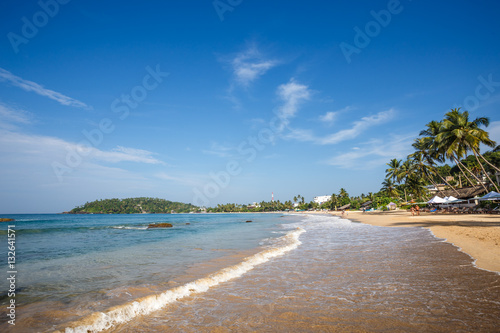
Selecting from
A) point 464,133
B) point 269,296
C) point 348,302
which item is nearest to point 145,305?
point 269,296

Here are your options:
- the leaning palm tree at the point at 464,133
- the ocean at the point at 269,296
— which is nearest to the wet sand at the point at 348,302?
the ocean at the point at 269,296

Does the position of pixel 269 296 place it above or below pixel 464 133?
below

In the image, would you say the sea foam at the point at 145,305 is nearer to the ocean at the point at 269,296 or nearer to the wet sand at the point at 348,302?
the ocean at the point at 269,296

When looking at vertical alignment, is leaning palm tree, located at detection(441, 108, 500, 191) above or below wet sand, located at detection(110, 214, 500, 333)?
above

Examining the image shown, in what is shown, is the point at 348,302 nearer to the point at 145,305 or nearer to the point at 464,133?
the point at 145,305

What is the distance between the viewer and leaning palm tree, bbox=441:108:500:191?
87.6ft

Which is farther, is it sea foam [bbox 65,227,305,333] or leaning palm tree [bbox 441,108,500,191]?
leaning palm tree [bbox 441,108,500,191]

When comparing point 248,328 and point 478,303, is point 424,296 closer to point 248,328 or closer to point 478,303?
point 478,303

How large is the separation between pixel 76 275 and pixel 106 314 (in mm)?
4552

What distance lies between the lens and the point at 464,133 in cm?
2717

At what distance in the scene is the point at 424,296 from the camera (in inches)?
182

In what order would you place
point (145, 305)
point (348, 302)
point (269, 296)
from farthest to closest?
1. point (269, 296)
2. point (145, 305)
3. point (348, 302)

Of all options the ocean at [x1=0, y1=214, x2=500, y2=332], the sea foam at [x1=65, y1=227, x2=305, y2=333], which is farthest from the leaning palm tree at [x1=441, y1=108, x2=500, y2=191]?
the sea foam at [x1=65, y1=227, x2=305, y2=333]

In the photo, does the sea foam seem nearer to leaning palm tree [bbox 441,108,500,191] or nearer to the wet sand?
the wet sand
